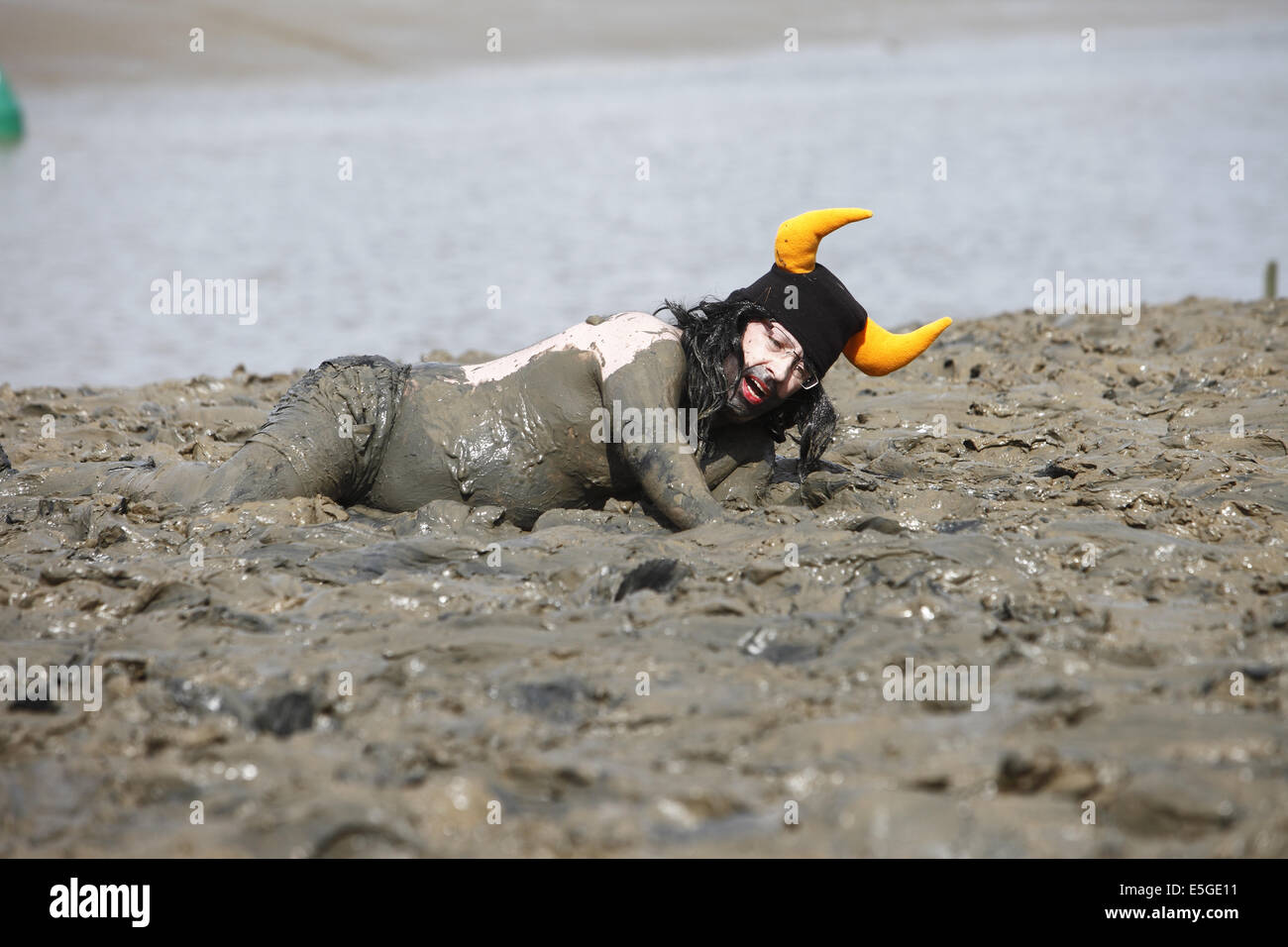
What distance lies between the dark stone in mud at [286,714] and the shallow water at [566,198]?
23.5 feet

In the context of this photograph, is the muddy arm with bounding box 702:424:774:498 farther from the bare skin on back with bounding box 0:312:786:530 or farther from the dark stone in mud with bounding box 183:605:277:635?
the dark stone in mud with bounding box 183:605:277:635

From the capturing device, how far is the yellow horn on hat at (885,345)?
Answer: 15.9 feet

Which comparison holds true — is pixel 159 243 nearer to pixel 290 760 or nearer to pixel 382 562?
pixel 382 562

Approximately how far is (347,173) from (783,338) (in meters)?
15.8

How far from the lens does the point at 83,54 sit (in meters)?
25.5

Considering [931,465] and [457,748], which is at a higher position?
[931,465]

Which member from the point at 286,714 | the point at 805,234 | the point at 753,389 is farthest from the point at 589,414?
the point at 286,714

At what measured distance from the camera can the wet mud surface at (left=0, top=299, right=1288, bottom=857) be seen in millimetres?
2520

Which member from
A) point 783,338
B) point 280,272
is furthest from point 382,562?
point 280,272

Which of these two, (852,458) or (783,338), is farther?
(852,458)

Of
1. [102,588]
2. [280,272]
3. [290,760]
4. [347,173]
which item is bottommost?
[290,760]

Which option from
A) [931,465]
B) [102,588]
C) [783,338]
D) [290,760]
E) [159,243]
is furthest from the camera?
[159,243]

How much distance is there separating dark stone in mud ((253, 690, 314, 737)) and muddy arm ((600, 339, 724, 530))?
1.78 m

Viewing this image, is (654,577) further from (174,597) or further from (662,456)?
(174,597)
